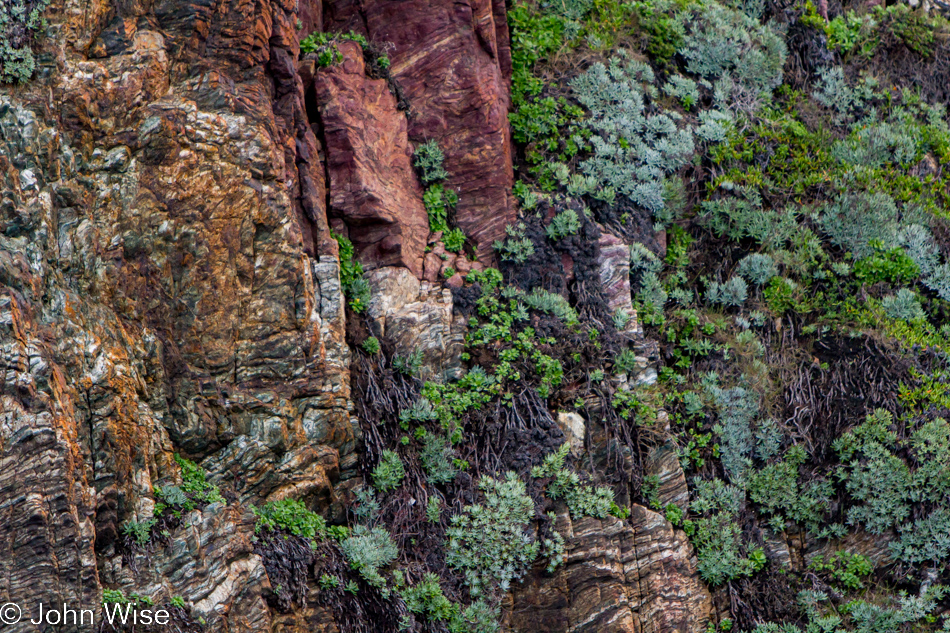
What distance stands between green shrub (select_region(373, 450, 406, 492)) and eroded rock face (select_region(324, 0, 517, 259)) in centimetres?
257

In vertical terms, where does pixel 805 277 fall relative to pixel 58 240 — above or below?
below

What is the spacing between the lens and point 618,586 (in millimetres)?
6426

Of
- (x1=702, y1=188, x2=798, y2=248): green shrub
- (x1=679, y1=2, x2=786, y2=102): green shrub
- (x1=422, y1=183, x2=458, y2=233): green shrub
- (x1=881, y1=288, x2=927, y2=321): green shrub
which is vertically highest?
(x1=679, y1=2, x2=786, y2=102): green shrub

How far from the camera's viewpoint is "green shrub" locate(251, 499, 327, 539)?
5902 mm

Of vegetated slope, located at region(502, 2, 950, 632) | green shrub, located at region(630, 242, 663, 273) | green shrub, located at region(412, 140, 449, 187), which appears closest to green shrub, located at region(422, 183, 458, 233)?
green shrub, located at region(412, 140, 449, 187)

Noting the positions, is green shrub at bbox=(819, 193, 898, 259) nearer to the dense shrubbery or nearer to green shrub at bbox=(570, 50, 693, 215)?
the dense shrubbery

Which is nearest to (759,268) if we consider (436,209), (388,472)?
(436,209)

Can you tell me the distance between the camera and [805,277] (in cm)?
842

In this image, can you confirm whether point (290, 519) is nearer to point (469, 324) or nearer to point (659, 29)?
point (469, 324)

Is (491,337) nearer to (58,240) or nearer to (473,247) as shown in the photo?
(473,247)

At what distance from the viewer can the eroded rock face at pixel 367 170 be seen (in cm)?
718

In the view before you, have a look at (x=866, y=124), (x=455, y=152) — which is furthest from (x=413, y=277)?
(x=866, y=124)

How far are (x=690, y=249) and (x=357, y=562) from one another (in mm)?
5025

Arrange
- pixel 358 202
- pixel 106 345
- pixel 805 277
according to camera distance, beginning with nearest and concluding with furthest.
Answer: pixel 106 345
pixel 358 202
pixel 805 277
